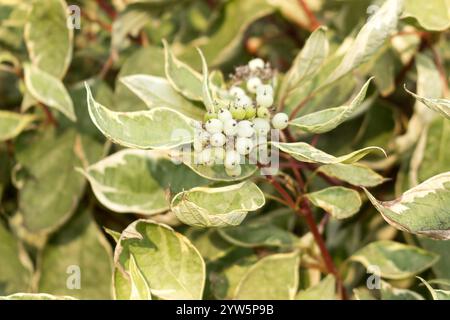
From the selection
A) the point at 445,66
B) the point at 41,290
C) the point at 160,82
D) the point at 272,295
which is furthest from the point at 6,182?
the point at 445,66

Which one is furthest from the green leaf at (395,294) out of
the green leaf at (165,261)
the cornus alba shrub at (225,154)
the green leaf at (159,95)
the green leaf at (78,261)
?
the green leaf at (78,261)

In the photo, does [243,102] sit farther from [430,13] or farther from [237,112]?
[430,13]

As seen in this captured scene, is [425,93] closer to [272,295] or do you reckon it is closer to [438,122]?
[438,122]

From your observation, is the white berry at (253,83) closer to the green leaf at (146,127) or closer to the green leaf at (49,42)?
the green leaf at (146,127)

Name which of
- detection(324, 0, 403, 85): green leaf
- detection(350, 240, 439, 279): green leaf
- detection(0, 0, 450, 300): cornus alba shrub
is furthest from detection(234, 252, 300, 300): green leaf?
detection(324, 0, 403, 85): green leaf

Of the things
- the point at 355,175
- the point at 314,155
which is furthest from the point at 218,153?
the point at 355,175
